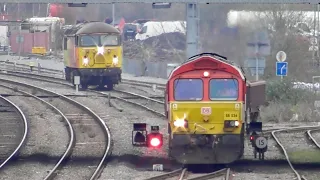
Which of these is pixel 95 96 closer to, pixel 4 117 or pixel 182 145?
pixel 4 117

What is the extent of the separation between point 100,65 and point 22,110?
7433mm

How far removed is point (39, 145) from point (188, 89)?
18.5 ft

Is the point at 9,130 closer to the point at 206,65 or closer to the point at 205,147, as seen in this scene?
the point at 206,65

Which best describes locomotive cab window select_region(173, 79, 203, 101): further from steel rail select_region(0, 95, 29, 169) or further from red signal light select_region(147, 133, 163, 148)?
steel rail select_region(0, 95, 29, 169)

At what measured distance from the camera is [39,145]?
2002 cm

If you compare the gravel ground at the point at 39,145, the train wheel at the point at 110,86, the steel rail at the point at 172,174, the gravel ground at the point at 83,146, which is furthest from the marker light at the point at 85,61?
the steel rail at the point at 172,174

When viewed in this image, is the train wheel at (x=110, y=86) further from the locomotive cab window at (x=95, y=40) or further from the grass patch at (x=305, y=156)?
the grass patch at (x=305, y=156)

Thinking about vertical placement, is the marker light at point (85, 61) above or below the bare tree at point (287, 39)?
below

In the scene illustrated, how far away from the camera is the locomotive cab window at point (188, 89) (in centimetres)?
1588

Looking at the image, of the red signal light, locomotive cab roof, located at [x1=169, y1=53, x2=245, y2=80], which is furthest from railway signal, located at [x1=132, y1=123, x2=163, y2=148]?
locomotive cab roof, located at [x1=169, y1=53, x2=245, y2=80]

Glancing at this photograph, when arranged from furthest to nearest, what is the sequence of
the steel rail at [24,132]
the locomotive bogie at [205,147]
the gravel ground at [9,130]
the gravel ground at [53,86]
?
the gravel ground at [53,86], the gravel ground at [9,130], the steel rail at [24,132], the locomotive bogie at [205,147]

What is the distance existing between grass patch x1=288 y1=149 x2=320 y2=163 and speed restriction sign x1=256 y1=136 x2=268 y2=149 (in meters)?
1.15

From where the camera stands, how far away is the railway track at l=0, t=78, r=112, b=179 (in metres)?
16.1

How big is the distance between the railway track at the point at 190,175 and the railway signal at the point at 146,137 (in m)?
0.74
